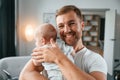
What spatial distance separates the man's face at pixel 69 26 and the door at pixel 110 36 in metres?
3.63

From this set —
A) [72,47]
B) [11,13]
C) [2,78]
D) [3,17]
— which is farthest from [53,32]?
[11,13]

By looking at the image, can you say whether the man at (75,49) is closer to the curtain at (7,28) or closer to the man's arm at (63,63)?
the man's arm at (63,63)

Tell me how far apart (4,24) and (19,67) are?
158 centimetres

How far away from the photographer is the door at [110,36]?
14.3 feet

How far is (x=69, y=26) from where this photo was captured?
87 centimetres

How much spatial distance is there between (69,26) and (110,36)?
3.70 metres

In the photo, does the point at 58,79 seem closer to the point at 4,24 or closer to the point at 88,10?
the point at 4,24

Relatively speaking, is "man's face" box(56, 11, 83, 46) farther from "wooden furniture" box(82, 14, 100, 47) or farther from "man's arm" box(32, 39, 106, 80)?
"wooden furniture" box(82, 14, 100, 47)

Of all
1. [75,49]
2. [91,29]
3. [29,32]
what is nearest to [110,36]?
[91,29]

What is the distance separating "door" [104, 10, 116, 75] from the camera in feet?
14.3

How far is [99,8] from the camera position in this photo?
4547 mm

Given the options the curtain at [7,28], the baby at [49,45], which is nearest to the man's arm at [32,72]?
the baby at [49,45]

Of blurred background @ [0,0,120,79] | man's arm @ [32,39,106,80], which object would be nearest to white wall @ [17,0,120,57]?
blurred background @ [0,0,120,79]

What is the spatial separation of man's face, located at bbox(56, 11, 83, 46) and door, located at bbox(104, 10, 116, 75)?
363cm
